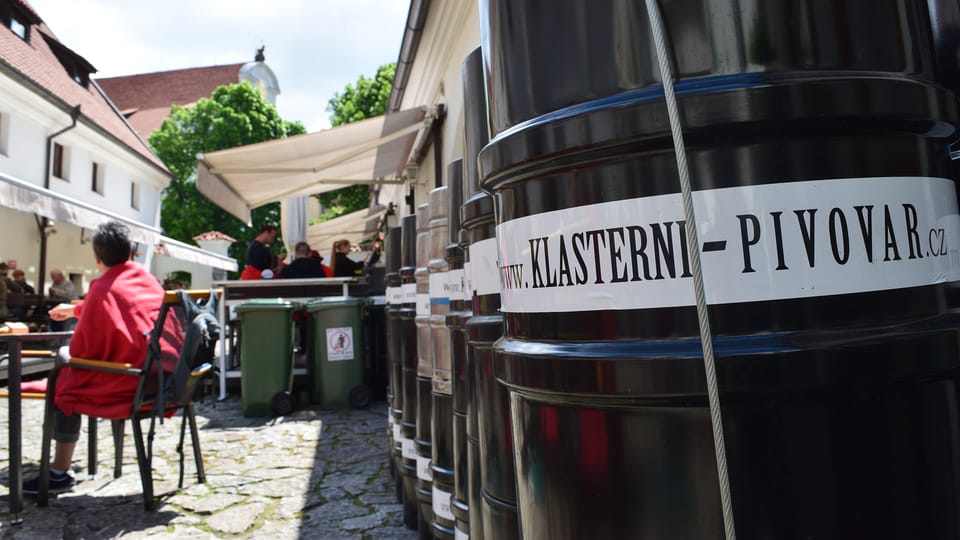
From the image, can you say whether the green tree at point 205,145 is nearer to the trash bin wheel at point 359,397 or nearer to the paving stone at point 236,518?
the trash bin wheel at point 359,397

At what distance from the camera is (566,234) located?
0.92m

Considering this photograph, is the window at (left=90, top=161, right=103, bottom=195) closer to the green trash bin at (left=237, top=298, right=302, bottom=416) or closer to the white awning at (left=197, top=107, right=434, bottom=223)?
the white awning at (left=197, top=107, right=434, bottom=223)

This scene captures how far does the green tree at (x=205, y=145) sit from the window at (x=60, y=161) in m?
12.6

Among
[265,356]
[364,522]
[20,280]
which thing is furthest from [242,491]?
[20,280]

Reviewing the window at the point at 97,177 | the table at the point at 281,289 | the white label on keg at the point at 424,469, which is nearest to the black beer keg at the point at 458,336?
the white label on keg at the point at 424,469

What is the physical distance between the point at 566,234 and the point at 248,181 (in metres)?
8.59

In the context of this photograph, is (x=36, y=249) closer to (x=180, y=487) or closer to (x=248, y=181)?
(x=248, y=181)

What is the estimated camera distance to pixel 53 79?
20500 millimetres

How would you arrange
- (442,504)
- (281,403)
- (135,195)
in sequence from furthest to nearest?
(135,195)
(281,403)
(442,504)

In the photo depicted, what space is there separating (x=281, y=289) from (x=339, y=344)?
165cm

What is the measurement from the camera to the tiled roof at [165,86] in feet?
167

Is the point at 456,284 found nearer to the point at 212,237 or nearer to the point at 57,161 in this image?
the point at 57,161

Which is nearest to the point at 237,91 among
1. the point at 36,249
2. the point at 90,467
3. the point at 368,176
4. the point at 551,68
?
the point at 36,249

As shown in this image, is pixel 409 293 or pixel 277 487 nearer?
pixel 409 293
